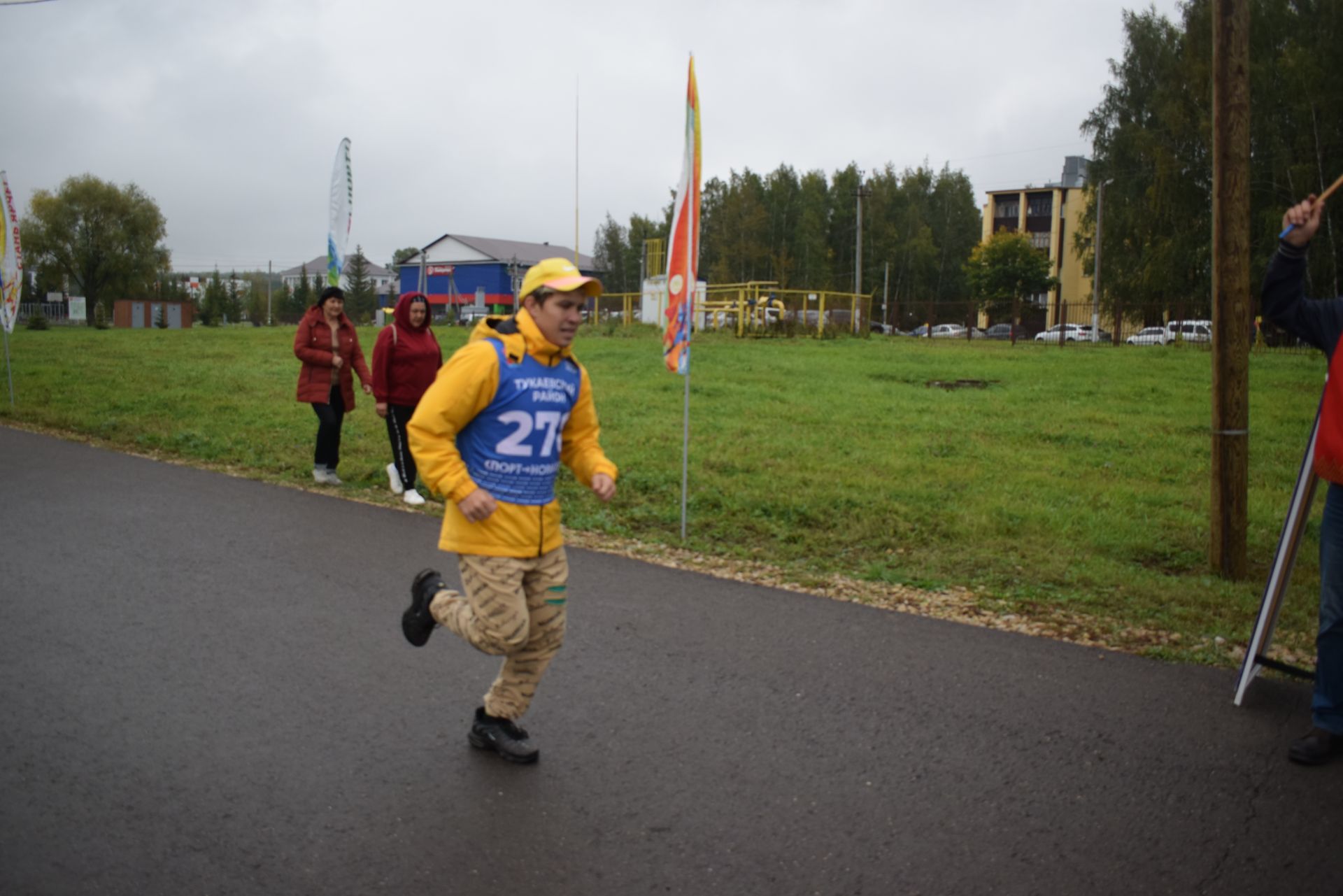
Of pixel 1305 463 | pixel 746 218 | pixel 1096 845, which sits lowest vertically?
pixel 1096 845

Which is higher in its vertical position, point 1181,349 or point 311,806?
point 1181,349

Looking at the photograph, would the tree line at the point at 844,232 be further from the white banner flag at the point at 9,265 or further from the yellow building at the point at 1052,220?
the white banner flag at the point at 9,265

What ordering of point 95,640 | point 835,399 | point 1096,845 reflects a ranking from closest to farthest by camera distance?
1. point 1096,845
2. point 95,640
3. point 835,399

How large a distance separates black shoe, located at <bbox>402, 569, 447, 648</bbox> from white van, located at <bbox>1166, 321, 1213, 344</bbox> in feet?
115

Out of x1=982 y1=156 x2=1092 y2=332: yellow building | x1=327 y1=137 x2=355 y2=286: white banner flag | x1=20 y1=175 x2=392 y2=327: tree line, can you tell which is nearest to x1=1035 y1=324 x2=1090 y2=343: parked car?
x1=982 y1=156 x2=1092 y2=332: yellow building

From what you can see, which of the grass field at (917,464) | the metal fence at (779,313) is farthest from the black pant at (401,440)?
the metal fence at (779,313)

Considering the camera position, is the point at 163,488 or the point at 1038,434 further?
the point at 1038,434

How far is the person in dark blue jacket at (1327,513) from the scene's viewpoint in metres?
4.20

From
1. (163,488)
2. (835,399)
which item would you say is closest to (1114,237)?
(835,399)

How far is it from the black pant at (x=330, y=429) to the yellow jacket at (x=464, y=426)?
21.6ft

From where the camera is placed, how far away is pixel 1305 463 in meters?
4.72

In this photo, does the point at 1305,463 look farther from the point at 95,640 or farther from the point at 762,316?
the point at 762,316

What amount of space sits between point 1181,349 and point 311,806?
107 feet

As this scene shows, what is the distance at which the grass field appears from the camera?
7059 millimetres
